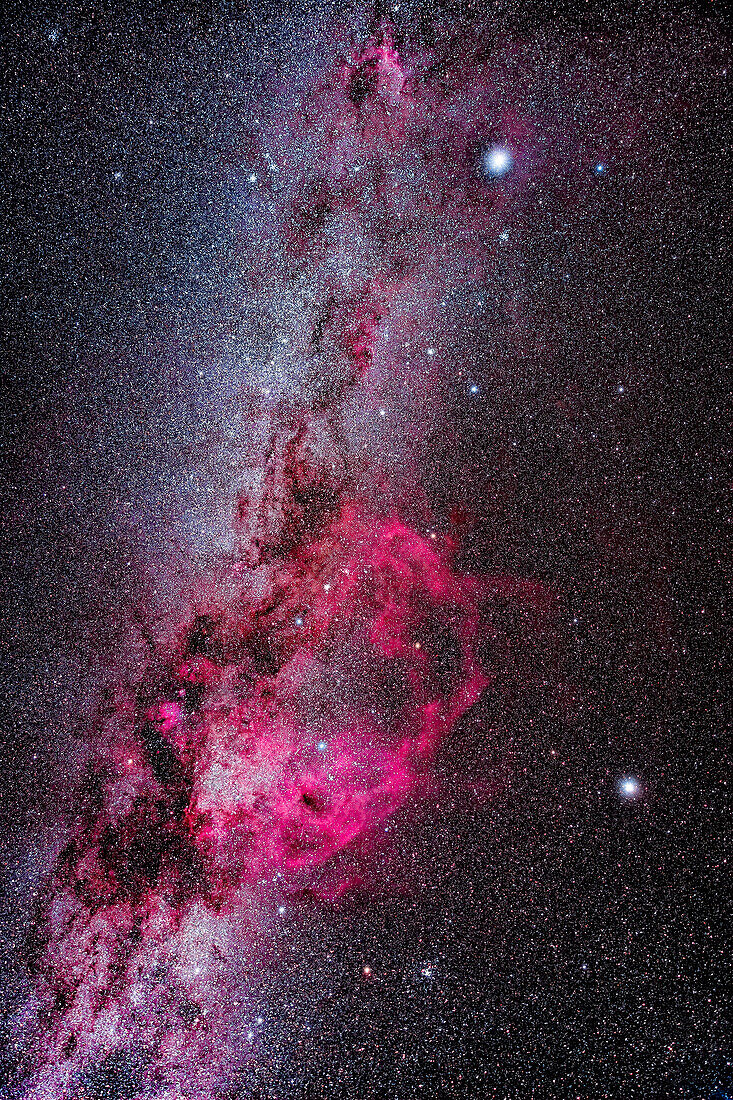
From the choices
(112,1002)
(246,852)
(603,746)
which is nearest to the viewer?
(112,1002)

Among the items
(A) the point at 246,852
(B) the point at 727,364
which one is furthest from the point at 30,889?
(B) the point at 727,364

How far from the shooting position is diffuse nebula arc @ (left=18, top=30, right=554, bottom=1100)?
4.38m

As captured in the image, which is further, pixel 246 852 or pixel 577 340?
pixel 577 340

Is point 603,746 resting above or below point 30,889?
below

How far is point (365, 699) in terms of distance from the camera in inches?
201

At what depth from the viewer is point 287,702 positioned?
4.97 m

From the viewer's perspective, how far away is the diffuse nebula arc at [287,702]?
4.38m

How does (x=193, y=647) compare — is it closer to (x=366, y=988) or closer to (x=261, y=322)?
(x=261, y=322)

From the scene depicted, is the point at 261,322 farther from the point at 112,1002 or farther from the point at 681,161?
the point at 112,1002

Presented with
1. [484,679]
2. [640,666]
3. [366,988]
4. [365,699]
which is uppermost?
[365,699]

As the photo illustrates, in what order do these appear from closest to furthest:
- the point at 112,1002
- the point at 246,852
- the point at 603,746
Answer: the point at 112,1002
the point at 246,852
the point at 603,746

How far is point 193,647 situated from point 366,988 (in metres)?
3.89

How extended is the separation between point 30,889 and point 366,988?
11.4 feet

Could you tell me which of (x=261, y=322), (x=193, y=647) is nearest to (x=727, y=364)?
(x=261, y=322)
